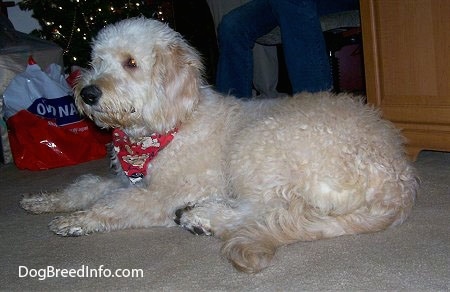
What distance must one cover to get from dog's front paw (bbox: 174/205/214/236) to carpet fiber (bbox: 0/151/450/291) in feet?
0.11

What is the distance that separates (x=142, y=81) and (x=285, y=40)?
113 cm

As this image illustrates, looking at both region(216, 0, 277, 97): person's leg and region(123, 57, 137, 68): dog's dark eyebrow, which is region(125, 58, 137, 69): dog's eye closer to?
region(123, 57, 137, 68): dog's dark eyebrow

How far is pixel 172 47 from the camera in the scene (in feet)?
8.20

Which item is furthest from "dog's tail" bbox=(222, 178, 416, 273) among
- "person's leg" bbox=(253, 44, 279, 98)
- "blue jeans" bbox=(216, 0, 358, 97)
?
"person's leg" bbox=(253, 44, 279, 98)

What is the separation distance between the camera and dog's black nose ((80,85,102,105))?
2365 mm

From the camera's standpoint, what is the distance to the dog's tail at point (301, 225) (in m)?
1.74

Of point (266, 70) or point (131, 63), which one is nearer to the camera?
point (131, 63)

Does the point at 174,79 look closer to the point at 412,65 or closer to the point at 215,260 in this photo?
the point at 215,260

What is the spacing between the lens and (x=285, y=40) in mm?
3227

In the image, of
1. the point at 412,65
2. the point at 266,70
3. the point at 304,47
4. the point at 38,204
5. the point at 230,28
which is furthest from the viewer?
the point at 266,70

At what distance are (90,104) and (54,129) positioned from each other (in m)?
1.71

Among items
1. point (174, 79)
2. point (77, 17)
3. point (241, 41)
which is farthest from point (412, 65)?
point (77, 17)
